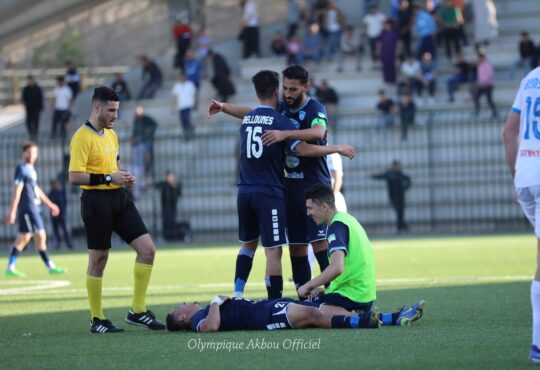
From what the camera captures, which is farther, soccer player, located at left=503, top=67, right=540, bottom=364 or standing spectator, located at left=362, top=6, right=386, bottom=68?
standing spectator, located at left=362, top=6, right=386, bottom=68

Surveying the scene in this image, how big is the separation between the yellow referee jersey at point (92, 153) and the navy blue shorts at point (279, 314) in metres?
1.90

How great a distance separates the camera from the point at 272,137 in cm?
1048

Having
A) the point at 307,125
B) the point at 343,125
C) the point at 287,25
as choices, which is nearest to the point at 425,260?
the point at 307,125

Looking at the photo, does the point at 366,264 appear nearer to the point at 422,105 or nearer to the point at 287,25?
the point at 422,105

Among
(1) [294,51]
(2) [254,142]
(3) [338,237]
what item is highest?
(1) [294,51]

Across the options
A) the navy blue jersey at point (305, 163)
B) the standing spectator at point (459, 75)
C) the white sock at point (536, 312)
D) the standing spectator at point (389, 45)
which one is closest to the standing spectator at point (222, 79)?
the standing spectator at point (389, 45)

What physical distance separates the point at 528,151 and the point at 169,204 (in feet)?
66.9

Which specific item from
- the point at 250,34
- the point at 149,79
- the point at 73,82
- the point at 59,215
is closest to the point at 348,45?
the point at 250,34

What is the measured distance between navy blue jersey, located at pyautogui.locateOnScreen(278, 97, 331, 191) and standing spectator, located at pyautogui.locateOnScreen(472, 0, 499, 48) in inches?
841

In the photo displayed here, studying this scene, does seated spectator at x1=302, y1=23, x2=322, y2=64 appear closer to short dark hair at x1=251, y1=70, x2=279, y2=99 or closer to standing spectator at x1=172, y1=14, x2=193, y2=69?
standing spectator at x1=172, y1=14, x2=193, y2=69

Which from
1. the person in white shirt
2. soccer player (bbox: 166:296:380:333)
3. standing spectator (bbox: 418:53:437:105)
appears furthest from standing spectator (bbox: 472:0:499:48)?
soccer player (bbox: 166:296:380:333)

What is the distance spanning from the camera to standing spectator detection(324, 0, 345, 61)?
33000 mm

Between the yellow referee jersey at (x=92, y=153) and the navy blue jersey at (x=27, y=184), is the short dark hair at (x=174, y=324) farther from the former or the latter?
the navy blue jersey at (x=27, y=184)

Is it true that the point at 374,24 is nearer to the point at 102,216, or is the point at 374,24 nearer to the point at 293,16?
the point at 293,16
